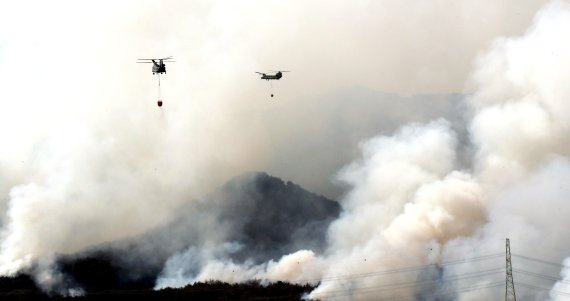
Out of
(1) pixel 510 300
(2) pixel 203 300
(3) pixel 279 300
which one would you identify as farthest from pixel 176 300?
(1) pixel 510 300

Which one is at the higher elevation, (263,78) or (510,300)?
(263,78)

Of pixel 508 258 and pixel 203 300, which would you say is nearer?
pixel 508 258

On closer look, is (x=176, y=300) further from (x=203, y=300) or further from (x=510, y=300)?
(x=510, y=300)

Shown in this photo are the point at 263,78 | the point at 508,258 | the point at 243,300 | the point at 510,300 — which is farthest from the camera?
the point at 243,300

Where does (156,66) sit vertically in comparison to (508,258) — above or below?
above

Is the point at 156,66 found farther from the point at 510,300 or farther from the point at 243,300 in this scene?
the point at 510,300

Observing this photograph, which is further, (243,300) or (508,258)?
(243,300)

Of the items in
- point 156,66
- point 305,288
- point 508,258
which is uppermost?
point 156,66

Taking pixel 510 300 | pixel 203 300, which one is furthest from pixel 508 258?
pixel 203 300

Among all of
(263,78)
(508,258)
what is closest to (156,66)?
(263,78)

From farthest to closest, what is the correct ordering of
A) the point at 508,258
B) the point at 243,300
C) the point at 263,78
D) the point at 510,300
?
the point at 243,300
the point at 263,78
the point at 510,300
the point at 508,258
